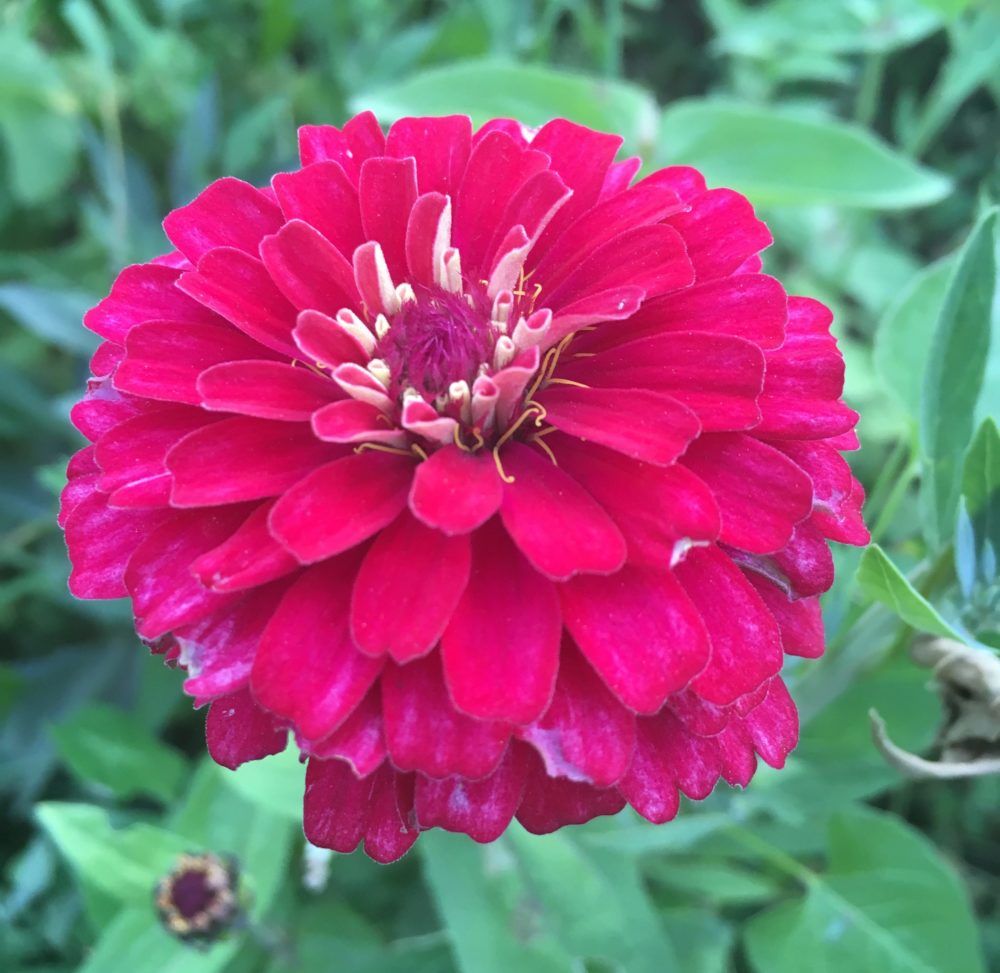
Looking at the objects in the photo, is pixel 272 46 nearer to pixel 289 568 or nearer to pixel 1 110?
pixel 1 110

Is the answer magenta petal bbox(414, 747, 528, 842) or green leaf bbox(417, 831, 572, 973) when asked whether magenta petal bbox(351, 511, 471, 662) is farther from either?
green leaf bbox(417, 831, 572, 973)

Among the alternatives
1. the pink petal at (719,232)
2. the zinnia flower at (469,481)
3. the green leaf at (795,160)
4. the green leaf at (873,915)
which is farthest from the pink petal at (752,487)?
the green leaf at (795,160)

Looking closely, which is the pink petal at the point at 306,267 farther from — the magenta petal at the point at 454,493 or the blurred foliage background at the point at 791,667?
the blurred foliage background at the point at 791,667

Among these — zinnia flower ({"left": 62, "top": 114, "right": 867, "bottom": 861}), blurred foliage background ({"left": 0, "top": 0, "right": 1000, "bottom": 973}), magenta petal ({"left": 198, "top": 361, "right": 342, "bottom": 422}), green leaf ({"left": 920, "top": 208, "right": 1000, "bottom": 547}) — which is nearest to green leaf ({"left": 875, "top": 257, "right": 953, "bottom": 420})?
blurred foliage background ({"left": 0, "top": 0, "right": 1000, "bottom": 973})

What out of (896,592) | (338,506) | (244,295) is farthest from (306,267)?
(896,592)

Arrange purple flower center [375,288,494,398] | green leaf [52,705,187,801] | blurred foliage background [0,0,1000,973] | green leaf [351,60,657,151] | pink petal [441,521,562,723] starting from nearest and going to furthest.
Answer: pink petal [441,521,562,723] → purple flower center [375,288,494,398] → blurred foliage background [0,0,1000,973] → green leaf [52,705,187,801] → green leaf [351,60,657,151]

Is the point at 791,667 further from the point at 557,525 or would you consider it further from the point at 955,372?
the point at 557,525
